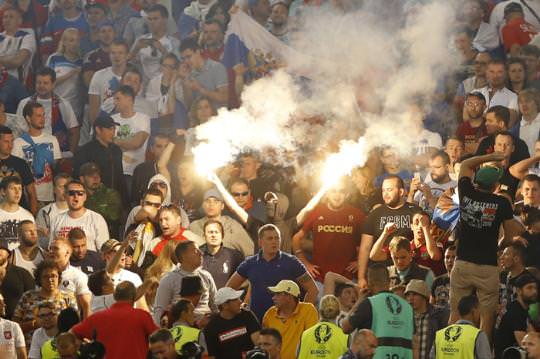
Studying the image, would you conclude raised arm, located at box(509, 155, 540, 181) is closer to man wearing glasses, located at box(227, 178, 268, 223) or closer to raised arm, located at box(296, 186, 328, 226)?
raised arm, located at box(296, 186, 328, 226)

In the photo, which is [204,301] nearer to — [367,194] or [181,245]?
[181,245]

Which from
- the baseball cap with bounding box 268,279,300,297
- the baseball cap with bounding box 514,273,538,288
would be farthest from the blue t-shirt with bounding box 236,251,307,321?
the baseball cap with bounding box 514,273,538,288

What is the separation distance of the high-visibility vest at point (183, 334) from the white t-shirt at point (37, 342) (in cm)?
158

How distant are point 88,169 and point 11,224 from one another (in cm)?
132

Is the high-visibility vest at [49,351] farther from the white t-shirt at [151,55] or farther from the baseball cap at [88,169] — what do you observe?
the white t-shirt at [151,55]

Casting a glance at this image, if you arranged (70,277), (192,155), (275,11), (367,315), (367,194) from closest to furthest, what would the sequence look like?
(367,315)
(70,277)
(367,194)
(192,155)
(275,11)

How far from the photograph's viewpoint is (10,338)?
46.4 feet

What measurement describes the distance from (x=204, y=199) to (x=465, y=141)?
3126 millimetres

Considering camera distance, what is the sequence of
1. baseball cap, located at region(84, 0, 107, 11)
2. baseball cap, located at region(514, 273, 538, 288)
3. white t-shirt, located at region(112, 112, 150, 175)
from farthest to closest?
baseball cap, located at region(84, 0, 107, 11) < white t-shirt, located at region(112, 112, 150, 175) < baseball cap, located at region(514, 273, 538, 288)

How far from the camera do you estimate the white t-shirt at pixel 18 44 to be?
67.8 ft

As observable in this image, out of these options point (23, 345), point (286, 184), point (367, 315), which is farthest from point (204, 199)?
point (367, 315)

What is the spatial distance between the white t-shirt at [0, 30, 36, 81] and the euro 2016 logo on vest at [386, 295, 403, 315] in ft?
30.5

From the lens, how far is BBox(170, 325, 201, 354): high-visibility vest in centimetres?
1281

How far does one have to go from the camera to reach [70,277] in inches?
609
